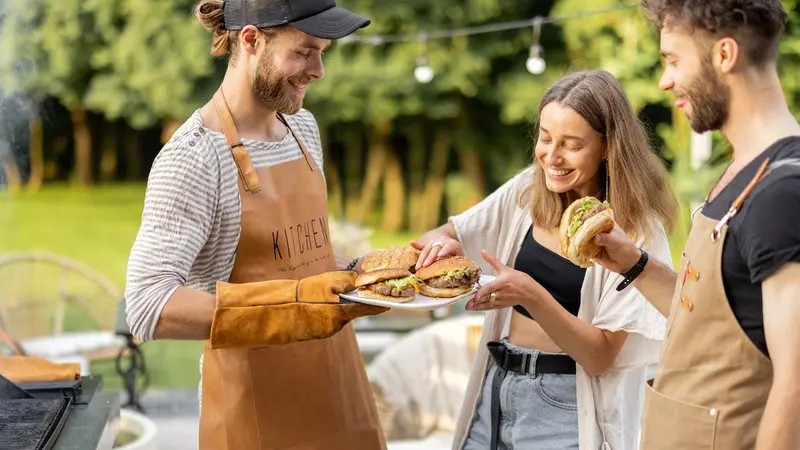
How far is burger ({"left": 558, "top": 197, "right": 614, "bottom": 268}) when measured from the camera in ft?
7.65

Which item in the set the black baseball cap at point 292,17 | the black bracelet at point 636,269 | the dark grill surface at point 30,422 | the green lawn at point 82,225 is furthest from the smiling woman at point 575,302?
the green lawn at point 82,225

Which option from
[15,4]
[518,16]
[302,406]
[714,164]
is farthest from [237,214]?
[15,4]

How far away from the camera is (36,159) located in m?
9.34

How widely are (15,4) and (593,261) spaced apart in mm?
8329

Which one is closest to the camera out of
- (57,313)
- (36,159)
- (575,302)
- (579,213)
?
(579,213)

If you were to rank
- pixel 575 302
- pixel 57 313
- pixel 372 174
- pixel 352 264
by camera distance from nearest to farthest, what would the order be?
Answer: pixel 575 302 → pixel 352 264 → pixel 57 313 → pixel 372 174

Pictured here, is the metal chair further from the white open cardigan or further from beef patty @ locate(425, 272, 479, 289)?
beef patty @ locate(425, 272, 479, 289)

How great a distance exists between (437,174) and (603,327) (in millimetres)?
6928

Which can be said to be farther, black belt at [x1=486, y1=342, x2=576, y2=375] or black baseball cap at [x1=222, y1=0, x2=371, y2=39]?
black belt at [x1=486, y1=342, x2=576, y2=375]

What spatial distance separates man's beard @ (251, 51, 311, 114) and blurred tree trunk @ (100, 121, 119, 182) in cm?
732

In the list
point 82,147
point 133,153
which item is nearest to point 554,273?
point 133,153

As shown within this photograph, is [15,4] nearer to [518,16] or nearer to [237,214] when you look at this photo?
[518,16]

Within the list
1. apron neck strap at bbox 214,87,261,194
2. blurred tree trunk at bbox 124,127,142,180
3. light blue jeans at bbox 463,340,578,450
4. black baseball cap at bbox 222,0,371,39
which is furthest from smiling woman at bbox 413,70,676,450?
blurred tree trunk at bbox 124,127,142,180

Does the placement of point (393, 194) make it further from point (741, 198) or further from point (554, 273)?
point (741, 198)
